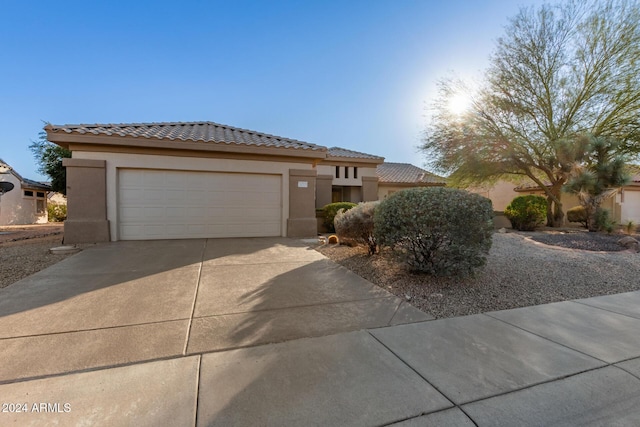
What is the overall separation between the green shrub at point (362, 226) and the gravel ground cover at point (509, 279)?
0.34 meters

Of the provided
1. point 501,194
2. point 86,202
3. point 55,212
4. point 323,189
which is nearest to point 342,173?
point 323,189

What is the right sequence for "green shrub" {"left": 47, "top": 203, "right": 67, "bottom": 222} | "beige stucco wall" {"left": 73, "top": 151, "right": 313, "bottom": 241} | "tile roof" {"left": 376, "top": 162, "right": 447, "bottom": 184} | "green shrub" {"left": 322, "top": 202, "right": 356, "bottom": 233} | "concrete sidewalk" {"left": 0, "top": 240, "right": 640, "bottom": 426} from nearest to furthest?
"concrete sidewalk" {"left": 0, "top": 240, "right": 640, "bottom": 426}, "beige stucco wall" {"left": 73, "top": 151, "right": 313, "bottom": 241}, "green shrub" {"left": 322, "top": 202, "right": 356, "bottom": 233}, "tile roof" {"left": 376, "top": 162, "right": 447, "bottom": 184}, "green shrub" {"left": 47, "top": 203, "right": 67, "bottom": 222}

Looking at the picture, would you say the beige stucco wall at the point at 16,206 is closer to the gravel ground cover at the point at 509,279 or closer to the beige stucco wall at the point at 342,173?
the beige stucco wall at the point at 342,173

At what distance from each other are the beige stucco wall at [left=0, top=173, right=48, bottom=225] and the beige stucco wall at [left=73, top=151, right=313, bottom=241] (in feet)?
54.5

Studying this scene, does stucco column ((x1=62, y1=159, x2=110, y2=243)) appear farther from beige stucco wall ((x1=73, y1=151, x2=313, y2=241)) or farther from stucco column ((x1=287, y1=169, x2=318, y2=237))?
stucco column ((x1=287, y1=169, x2=318, y2=237))

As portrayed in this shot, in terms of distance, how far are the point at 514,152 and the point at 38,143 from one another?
90.0 ft

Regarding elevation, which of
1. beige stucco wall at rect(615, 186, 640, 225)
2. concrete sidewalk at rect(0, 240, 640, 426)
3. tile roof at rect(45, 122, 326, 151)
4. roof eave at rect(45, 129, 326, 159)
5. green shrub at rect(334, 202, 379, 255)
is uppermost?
tile roof at rect(45, 122, 326, 151)

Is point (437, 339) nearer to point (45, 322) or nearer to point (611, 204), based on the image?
point (45, 322)

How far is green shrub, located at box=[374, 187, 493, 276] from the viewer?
189 inches

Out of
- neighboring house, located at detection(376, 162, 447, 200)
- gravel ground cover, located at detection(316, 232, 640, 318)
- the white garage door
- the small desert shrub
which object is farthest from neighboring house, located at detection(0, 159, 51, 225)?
the small desert shrub

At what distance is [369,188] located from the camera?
20266 millimetres

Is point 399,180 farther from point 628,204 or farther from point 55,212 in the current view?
point 55,212

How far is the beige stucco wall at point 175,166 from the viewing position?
908cm

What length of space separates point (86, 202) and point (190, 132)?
13.5 feet
